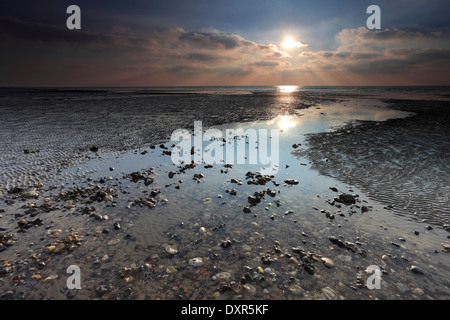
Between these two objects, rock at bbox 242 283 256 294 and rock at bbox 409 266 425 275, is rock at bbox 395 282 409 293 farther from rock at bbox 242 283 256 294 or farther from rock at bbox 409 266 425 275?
rock at bbox 242 283 256 294

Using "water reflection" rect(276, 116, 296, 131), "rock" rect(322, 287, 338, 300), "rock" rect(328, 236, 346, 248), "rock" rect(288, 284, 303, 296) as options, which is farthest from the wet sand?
"rock" rect(288, 284, 303, 296)

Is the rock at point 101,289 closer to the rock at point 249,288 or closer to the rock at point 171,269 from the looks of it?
the rock at point 171,269

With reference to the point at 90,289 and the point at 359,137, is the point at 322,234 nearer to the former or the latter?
the point at 90,289

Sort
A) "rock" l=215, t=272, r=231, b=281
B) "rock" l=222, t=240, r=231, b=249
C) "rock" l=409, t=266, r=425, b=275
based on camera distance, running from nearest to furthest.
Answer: "rock" l=215, t=272, r=231, b=281 → "rock" l=409, t=266, r=425, b=275 → "rock" l=222, t=240, r=231, b=249

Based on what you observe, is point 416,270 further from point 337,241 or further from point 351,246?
point 337,241

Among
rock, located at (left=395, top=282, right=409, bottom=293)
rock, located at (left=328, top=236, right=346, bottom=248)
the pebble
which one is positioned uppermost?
rock, located at (left=328, top=236, right=346, bottom=248)

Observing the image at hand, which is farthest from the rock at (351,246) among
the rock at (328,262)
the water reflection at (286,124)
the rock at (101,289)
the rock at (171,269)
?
the water reflection at (286,124)

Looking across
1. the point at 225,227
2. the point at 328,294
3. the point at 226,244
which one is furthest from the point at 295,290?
the point at 225,227

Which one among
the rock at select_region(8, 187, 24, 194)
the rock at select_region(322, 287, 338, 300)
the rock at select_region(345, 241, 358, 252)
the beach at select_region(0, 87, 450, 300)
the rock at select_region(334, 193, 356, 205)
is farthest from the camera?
the rock at select_region(8, 187, 24, 194)

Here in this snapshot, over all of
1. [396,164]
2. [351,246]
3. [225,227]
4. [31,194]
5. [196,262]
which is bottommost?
[196,262]

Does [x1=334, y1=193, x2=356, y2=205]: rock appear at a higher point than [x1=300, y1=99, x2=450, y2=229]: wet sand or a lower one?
lower

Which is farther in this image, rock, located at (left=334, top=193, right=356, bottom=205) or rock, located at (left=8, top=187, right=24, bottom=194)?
rock, located at (left=8, top=187, right=24, bottom=194)

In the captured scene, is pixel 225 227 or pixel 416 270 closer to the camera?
pixel 416 270
